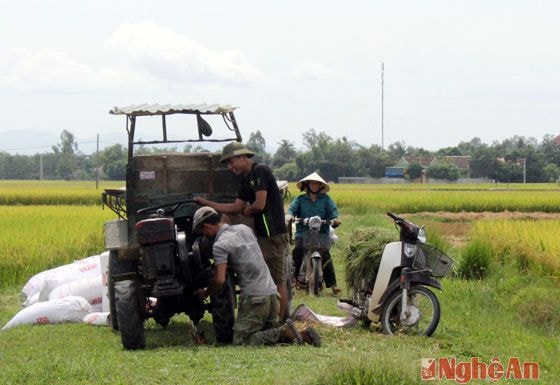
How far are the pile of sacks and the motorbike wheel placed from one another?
2.98 metres

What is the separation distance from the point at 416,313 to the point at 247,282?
5.54 feet

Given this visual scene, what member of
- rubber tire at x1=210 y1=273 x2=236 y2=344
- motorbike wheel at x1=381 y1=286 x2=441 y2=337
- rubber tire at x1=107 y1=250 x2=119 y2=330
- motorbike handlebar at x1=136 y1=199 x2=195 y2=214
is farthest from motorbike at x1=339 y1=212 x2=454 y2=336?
rubber tire at x1=107 y1=250 x2=119 y2=330

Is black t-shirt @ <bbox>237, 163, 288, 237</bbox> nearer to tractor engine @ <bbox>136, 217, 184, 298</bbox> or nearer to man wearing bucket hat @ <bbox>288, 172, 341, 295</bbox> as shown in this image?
tractor engine @ <bbox>136, 217, 184, 298</bbox>

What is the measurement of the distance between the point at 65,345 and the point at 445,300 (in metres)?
4.84

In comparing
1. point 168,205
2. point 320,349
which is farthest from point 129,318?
point 320,349

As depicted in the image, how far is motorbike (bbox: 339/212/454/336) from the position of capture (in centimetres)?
829

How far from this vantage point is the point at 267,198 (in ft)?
27.3

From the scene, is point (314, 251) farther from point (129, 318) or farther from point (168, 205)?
point (129, 318)

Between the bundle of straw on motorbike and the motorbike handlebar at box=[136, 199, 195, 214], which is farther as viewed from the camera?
the bundle of straw on motorbike

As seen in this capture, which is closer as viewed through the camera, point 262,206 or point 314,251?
point 262,206

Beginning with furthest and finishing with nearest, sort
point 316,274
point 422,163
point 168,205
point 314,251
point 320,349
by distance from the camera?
1. point 422,163
2. point 314,251
3. point 316,274
4. point 168,205
5. point 320,349

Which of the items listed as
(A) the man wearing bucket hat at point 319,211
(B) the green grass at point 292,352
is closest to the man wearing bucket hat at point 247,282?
(B) the green grass at point 292,352

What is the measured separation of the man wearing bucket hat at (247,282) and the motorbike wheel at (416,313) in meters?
1.13

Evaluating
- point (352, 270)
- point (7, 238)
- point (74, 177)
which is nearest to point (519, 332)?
point (352, 270)
